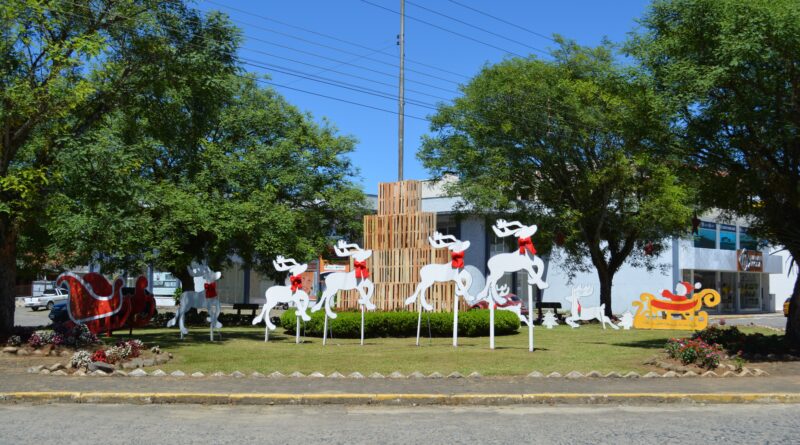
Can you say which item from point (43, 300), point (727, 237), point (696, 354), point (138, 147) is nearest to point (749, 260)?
point (727, 237)

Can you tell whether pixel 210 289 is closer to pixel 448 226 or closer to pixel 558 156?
pixel 558 156

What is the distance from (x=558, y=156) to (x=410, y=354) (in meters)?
16.5

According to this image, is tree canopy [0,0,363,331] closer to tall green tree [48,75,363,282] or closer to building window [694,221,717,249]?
tall green tree [48,75,363,282]

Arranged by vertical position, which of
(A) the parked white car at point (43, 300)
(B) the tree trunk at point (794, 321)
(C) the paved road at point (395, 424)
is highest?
(B) the tree trunk at point (794, 321)

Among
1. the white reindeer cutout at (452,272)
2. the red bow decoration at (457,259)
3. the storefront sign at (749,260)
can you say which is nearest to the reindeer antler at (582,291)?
the white reindeer cutout at (452,272)

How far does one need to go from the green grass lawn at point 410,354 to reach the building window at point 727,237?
31.1 m

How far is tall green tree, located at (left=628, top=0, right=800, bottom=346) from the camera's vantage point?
15.4m

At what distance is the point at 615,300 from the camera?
161 feet

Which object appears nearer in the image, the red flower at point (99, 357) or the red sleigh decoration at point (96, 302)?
the red flower at point (99, 357)

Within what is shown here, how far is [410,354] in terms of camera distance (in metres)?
17.5

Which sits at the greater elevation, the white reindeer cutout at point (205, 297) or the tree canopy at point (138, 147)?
the tree canopy at point (138, 147)

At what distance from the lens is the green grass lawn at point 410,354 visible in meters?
14.6

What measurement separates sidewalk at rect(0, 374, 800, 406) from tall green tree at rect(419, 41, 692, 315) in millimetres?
18232

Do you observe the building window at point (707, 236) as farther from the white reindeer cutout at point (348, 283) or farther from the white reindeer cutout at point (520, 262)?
the white reindeer cutout at point (520, 262)
